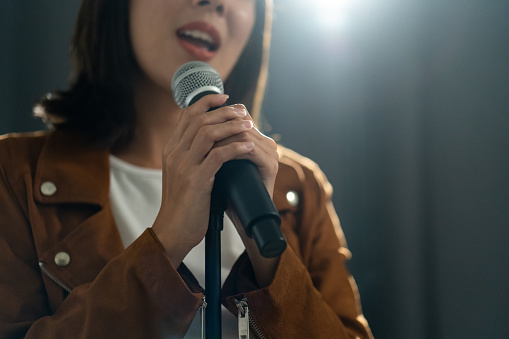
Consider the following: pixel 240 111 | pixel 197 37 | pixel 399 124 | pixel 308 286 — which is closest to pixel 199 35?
pixel 197 37

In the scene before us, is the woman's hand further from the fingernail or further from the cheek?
the cheek

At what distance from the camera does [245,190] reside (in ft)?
1.61

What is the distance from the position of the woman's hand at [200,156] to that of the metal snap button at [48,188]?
0.34 meters

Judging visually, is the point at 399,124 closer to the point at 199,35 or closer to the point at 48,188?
the point at 199,35

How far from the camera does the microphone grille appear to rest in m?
0.64

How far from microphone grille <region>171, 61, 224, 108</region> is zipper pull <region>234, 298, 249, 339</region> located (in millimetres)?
303

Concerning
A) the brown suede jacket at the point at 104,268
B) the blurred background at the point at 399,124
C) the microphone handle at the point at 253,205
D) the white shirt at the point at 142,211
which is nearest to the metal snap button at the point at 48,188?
the brown suede jacket at the point at 104,268

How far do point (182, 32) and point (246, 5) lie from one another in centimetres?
20

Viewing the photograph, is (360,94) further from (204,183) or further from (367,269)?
(204,183)

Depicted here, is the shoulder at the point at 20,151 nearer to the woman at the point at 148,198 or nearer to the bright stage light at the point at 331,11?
the woman at the point at 148,198

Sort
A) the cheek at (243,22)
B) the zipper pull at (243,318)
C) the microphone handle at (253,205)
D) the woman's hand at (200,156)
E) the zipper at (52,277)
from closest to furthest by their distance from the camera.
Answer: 1. the microphone handle at (253,205)
2. the woman's hand at (200,156)
3. the zipper pull at (243,318)
4. the zipper at (52,277)
5. the cheek at (243,22)

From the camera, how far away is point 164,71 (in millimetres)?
940

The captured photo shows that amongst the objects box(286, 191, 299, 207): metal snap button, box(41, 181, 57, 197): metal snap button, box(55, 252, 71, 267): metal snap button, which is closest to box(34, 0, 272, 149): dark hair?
box(41, 181, 57, 197): metal snap button

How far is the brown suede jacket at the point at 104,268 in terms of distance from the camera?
0.66 metres
